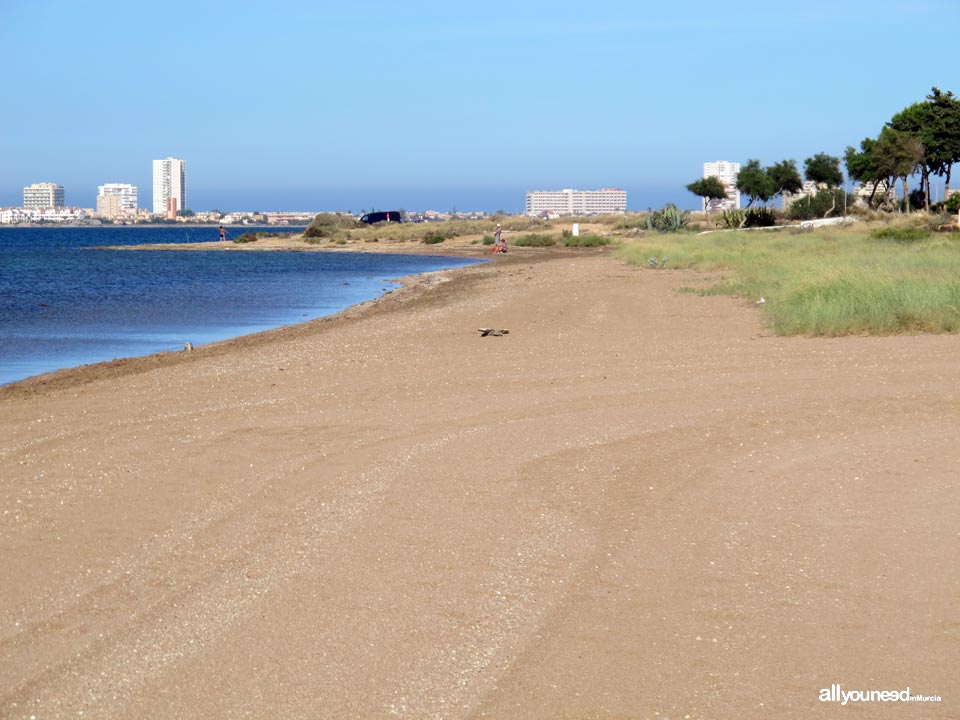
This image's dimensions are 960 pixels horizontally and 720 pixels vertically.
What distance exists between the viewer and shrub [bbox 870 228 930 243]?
34.7 meters

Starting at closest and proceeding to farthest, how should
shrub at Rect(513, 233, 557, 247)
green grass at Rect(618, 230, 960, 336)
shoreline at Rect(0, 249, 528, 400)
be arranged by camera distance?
shoreline at Rect(0, 249, 528, 400) < green grass at Rect(618, 230, 960, 336) < shrub at Rect(513, 233, 557, 247)

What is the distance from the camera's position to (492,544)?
22.3 ft

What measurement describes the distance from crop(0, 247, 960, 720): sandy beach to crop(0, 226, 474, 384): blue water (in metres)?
7.94

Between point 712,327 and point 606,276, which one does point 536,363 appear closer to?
point 712,327

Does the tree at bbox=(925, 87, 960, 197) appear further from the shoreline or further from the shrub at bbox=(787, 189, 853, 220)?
the shoreline

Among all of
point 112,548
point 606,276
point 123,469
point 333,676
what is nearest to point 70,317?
point 606,276

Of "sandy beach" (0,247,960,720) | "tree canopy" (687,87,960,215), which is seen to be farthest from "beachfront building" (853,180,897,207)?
"sandy beach" (0,247,960,720)

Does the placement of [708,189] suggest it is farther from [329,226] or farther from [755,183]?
[329,226]

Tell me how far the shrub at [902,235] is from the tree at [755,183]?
41098 mm

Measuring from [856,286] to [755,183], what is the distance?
6584 cm

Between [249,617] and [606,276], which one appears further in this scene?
[606,276]

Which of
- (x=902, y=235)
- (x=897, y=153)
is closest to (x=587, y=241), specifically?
(x=897, y=153)

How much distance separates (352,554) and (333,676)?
5.61ft

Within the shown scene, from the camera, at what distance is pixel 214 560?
21.7 feet
